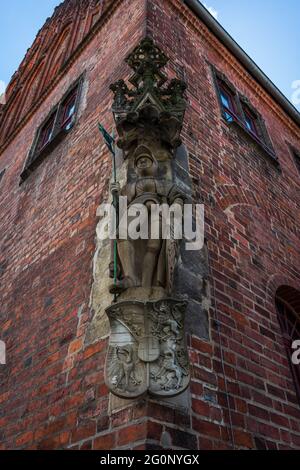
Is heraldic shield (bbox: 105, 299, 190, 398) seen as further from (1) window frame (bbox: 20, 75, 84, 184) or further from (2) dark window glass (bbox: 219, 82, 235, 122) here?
(2) dark window glass (bbox: 219, 82, 235, 122)

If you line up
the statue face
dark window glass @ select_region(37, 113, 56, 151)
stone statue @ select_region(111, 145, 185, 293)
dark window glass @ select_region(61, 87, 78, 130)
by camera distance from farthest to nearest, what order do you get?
dark window glass @ select_region(37, 113, 56, 151) → dark window glass @ select_region(61, 87, 78, 130) → the statue face → stone statue @ select_region(111, 145, 185, 293)

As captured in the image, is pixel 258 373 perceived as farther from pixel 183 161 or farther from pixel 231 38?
pixel 231 38

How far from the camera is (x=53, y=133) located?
21.3 feet

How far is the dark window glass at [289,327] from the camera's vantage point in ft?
11.3

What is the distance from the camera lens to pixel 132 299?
90.6 inches

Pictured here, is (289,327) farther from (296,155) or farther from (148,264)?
(296,155)

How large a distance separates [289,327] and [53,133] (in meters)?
Result: 4.81

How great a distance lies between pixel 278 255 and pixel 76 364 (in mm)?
2560

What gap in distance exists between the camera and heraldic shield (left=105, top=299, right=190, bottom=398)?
2057 mm

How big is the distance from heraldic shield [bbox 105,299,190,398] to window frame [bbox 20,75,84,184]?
399 centimetres

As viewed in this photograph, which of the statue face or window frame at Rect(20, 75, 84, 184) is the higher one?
window frame at Rect(20, 75, 84, 184)

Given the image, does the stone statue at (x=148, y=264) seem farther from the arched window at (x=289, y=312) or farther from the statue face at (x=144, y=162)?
the arched window at (x=289, y=312)

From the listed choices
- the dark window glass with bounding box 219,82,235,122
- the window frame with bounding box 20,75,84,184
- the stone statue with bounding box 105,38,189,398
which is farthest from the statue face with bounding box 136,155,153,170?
the dark window glass with bounding box 219,82,235,122

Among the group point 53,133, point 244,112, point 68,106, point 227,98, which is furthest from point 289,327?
point 68,106
